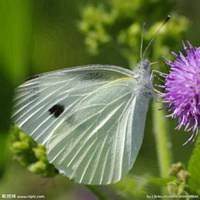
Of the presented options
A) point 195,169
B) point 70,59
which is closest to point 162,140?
point 195,169

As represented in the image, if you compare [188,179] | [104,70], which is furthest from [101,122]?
[188,179]

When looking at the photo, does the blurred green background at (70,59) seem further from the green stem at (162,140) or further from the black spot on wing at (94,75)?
the black spot on wing at (94,75)

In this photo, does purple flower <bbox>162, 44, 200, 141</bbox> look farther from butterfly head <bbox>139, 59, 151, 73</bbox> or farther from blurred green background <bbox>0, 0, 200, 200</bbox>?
blurred green background <bbox>0, 0, 200, 200</bbox>

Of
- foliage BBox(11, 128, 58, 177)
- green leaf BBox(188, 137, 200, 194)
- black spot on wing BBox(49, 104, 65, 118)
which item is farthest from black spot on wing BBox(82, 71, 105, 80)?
green leaf BBox(188, 137, 200, 194)

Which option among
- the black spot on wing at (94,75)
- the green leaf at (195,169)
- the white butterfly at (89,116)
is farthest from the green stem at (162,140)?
the green leaf at (195,169)

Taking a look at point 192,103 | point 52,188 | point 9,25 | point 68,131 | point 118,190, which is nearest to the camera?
point 9,25

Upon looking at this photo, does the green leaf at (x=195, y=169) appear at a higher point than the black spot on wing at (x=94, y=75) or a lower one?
lower

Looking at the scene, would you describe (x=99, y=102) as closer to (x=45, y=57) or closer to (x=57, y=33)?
(x=45, y=57)

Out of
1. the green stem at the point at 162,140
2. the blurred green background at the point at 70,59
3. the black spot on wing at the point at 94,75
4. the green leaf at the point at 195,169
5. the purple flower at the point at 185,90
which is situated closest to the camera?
the green leaf at the point at 195,169
